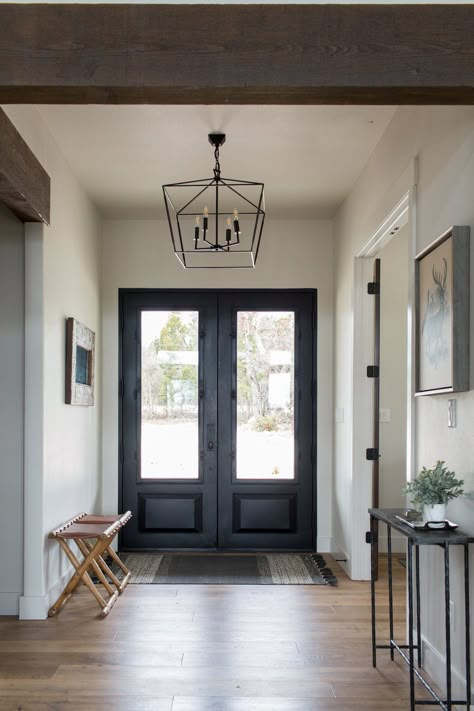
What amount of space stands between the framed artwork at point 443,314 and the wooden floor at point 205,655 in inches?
52.8

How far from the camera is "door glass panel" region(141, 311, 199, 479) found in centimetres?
613

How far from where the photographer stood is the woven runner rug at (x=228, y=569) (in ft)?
16.8

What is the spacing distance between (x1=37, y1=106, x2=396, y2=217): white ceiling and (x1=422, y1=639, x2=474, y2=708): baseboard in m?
2.69

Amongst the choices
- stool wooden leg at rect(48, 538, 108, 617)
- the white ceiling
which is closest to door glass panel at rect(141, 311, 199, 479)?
the white ceiling

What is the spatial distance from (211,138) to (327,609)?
2.84 meters

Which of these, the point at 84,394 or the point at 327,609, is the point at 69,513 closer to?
the point at 84,394

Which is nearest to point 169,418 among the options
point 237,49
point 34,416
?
point 34,416

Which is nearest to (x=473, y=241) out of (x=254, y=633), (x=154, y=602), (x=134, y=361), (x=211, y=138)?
(x=211, y=138)

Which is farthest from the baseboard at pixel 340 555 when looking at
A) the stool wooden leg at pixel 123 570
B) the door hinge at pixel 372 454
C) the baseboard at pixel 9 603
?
the baseboard at pixel 9 603

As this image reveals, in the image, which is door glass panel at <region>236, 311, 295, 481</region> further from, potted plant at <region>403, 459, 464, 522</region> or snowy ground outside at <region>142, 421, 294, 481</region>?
potted plant at <region>403, 459, 464, 522</region>

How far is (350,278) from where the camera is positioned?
5.36 metres

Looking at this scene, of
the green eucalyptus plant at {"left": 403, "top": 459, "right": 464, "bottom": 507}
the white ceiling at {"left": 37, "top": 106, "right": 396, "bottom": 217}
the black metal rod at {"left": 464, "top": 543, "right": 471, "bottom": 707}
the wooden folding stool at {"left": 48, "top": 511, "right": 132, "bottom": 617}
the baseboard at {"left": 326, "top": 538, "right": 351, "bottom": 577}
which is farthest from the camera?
the baseboard at {"left": 326, "top": 538, "right": 351, "bottom": 577}

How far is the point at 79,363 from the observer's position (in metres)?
5.13

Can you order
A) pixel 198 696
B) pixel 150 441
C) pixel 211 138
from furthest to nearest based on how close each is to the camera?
pixel 150 441 → pixel 211 138 → pixel 198 696
